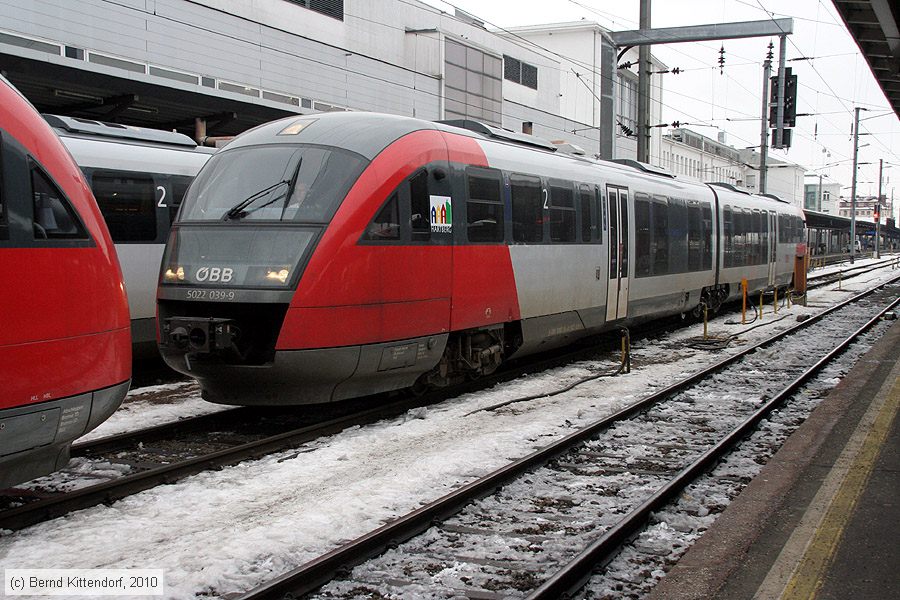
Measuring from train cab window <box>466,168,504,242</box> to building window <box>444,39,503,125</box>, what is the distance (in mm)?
26049

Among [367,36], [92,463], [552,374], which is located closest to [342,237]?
[92,463]

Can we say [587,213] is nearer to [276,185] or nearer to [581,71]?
[276,185]

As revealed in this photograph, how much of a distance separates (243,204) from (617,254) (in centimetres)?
698

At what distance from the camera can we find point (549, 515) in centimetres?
584

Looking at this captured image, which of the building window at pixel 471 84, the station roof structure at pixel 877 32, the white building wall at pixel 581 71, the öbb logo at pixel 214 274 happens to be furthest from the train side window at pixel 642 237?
the white building wall at pixel 581 71

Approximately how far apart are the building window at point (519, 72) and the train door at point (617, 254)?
3132 centimetres

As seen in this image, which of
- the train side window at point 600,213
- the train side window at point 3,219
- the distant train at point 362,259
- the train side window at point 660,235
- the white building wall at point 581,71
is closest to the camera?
the train side window at point 3,219

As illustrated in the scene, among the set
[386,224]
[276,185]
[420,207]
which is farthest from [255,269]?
[420,207]

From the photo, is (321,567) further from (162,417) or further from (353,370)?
(162,417)

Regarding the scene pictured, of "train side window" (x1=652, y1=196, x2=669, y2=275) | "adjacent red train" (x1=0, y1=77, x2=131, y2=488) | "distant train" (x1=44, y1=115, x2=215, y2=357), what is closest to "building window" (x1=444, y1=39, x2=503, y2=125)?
"train side window" (x1=652, y1=196, x2=669, y2=275)

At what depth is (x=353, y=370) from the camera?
8031 mm

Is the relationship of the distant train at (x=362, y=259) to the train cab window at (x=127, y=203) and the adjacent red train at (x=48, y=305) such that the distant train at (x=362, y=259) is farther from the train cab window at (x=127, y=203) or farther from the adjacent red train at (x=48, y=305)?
the train cab window at (x=127, y=203)

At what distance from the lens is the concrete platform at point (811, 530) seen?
14.5 ft

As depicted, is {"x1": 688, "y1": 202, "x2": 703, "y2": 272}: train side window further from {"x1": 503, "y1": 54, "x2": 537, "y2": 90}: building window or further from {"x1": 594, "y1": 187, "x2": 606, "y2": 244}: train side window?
{"x1": 503, "y1": 54, "x2": 537, "y2": 90}: building window
